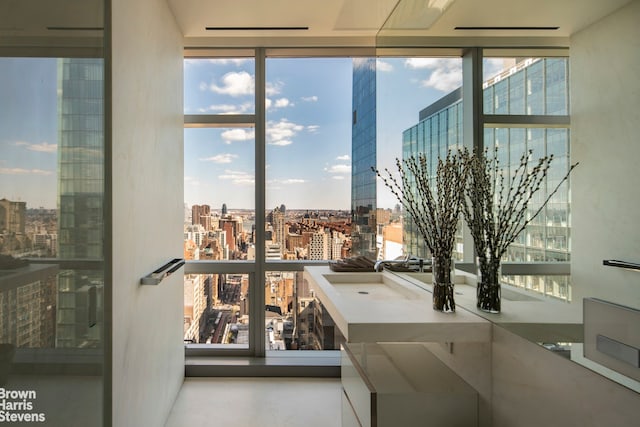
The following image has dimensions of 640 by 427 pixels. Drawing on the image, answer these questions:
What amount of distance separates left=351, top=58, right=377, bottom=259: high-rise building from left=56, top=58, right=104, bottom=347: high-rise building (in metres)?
1.91

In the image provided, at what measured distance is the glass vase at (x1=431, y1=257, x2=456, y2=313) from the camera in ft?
4.74

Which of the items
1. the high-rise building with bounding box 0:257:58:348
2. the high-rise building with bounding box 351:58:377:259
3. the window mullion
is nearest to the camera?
the high-rise building with bounding box 0:257:58:348

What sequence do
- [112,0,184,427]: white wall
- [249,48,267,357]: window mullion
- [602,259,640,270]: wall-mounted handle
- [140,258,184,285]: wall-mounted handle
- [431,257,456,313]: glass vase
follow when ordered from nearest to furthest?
[602,259,640,270]: wall-mounted handle → [431,257,456,313]: glass vase → [112,0,184,427]: white wall → [140,258,184,285]: wall-mounted handle → [249,48,267,357]: window mullion

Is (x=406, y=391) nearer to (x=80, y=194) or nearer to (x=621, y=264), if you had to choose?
(x=621, y=264)

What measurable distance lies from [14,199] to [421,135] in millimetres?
1750

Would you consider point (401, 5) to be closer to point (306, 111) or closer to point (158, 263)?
point (306, 111)

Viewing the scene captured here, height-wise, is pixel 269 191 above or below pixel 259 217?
above

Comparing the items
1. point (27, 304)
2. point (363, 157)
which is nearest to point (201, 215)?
point (363, 157)

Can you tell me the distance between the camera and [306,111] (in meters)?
3.10

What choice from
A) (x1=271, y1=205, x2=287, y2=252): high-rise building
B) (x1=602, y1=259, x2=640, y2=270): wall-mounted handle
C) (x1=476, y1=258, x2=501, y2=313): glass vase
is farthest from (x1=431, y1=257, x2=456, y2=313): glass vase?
(x1=271, y1=205, x2=287, y2=252): high-rise building

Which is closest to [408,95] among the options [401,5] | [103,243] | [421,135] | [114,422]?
[421,135]

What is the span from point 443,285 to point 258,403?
1.81 m

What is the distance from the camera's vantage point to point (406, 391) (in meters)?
1.25

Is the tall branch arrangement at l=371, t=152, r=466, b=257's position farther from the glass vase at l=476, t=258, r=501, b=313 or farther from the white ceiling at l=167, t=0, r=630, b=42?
the white ceiling at l=167, t=0, r=630, b=42
